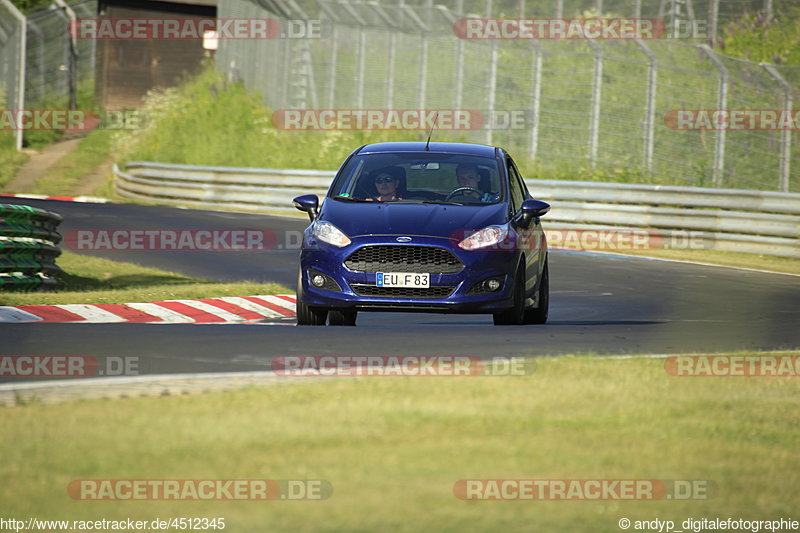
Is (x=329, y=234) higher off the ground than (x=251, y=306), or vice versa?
(x=329, y=234)

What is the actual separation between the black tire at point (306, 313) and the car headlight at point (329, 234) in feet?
1.24

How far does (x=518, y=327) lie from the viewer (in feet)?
38.5

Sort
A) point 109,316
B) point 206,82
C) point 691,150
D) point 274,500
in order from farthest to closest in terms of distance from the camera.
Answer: point 206,82, point 691,150, point 109,316, point 274,500

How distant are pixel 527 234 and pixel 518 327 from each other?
1.13 m

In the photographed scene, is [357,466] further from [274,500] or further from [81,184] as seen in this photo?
[81,184]

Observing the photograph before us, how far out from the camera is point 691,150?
27.0 m

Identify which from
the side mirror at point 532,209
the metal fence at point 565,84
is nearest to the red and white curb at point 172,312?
the side mirror at point 532,209

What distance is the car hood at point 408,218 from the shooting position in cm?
1153

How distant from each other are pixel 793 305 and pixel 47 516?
39.5 ft

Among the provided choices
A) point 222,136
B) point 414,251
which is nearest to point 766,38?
point 222,136

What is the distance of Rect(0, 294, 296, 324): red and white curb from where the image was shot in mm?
12852

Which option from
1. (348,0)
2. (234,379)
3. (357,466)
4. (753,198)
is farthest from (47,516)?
(348,0)

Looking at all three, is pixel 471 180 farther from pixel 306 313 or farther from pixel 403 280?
pixel 306 313

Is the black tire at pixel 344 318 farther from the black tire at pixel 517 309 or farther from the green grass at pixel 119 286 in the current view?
the green grass at pixel 119 286
